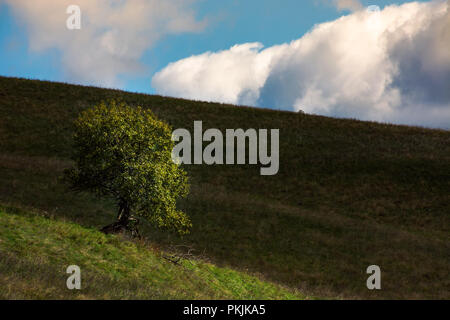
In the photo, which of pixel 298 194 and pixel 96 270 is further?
pixel 298 194

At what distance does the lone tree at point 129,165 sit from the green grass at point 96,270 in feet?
6.30

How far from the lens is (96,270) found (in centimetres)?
1659

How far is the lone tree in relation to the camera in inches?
856

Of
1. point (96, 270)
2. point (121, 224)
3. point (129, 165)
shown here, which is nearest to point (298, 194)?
point (121, 224)

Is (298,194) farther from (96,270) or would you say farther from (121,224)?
(96,270)

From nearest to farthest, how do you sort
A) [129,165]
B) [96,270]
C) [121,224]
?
[96,270] → [129,165] → [121,224]

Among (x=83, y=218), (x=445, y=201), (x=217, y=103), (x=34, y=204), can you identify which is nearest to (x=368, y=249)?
(x=445, y=201)

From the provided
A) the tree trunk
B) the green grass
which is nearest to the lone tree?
the tree trunk


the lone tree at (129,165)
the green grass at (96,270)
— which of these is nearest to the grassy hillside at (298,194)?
the lone tree at (129,165)

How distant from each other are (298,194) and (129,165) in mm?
32580

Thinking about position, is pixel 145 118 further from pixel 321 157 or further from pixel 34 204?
pixel 321 157

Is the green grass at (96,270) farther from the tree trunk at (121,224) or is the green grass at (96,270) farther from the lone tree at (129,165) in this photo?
the lone tree at (129,165)

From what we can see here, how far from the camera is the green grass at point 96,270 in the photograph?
1196 cm

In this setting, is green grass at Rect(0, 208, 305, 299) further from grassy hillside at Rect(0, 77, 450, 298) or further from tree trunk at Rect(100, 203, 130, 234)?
grassy hillside at Rect(0, 77, 450, 298)
